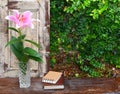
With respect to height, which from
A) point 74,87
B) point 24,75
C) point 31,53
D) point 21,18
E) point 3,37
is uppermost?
point 21,18

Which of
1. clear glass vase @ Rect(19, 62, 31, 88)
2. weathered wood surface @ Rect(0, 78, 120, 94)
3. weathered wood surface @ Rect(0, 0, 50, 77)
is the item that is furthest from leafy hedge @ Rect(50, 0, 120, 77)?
clear glass vase @ Rect(19, 62, 31, 88)

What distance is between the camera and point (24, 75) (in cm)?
305

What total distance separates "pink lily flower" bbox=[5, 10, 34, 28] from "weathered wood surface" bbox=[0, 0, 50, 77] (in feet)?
0.91

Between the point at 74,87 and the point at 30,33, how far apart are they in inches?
23.8

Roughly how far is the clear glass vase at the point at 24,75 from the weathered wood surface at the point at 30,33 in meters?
0.25

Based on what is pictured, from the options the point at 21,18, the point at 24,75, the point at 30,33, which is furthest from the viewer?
the point at 30,33

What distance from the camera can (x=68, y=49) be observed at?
386 centimetres

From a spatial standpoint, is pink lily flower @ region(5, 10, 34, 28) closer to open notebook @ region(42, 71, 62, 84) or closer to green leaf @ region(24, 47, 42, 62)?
green leaf @ region(24, 47, 42, 62)

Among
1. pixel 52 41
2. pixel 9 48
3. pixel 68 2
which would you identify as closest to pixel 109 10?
pixel 68 2

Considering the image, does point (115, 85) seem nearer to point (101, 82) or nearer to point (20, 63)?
point (101, 82)

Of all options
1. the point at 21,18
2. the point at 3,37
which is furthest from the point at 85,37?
the point at 21,18

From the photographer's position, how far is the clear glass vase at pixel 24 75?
9.92 ft

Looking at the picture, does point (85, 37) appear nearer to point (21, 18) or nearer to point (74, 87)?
point (74, 87)

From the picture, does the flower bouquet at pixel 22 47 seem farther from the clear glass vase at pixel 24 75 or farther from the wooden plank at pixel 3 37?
the wooden plank at pixel 3 37
